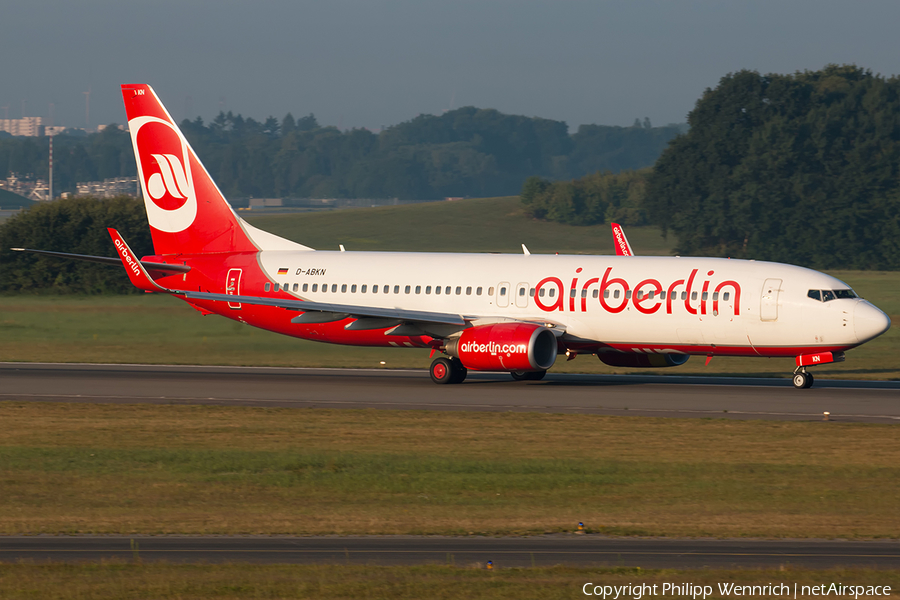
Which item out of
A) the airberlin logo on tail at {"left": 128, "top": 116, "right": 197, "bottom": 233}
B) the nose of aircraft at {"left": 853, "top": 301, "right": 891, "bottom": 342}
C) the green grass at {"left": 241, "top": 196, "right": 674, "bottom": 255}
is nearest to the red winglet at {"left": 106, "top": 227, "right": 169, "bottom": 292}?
the airberlin logo on tail at {"left": 128, "top": 116, "right": 197, "bottom": 233}

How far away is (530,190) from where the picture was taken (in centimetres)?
15400

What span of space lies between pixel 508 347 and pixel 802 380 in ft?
28.4

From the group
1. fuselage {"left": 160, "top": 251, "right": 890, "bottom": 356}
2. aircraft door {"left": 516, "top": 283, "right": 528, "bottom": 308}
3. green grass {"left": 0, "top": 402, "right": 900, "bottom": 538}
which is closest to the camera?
green grass {"left": 0, "top": 402, "right": 900, "bottom": 538}

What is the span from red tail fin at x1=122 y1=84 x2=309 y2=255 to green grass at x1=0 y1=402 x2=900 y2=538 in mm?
13494

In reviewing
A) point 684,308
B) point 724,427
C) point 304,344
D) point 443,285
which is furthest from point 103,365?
point 724,427

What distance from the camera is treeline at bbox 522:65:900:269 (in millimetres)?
106688

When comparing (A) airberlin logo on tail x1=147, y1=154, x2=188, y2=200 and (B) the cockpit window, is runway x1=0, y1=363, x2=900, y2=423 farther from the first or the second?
(A) airberlin logo on tail x1=147, y1=154, x2=188, y2=200

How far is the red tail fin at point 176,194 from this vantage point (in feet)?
134

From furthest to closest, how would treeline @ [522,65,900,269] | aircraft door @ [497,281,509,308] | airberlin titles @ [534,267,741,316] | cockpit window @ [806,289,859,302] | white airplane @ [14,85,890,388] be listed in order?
treeline @ [522,65,900,269]
aircraft door @ [497,281,509,308]
airberlin titles @ [534,267,741,316]
white airplane @ [14,85,890,388]
cockpit window @ [806,289,859,302]

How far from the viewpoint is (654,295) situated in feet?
111

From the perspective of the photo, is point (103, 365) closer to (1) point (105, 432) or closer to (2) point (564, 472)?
(1) point (105, 432)

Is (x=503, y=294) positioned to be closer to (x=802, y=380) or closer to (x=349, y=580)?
(x=802, y=380)

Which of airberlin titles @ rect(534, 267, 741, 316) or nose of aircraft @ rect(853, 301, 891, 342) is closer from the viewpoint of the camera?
nose of aircraft @ rect(853, 301, 891, 342)

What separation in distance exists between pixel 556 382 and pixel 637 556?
22.1 meters
